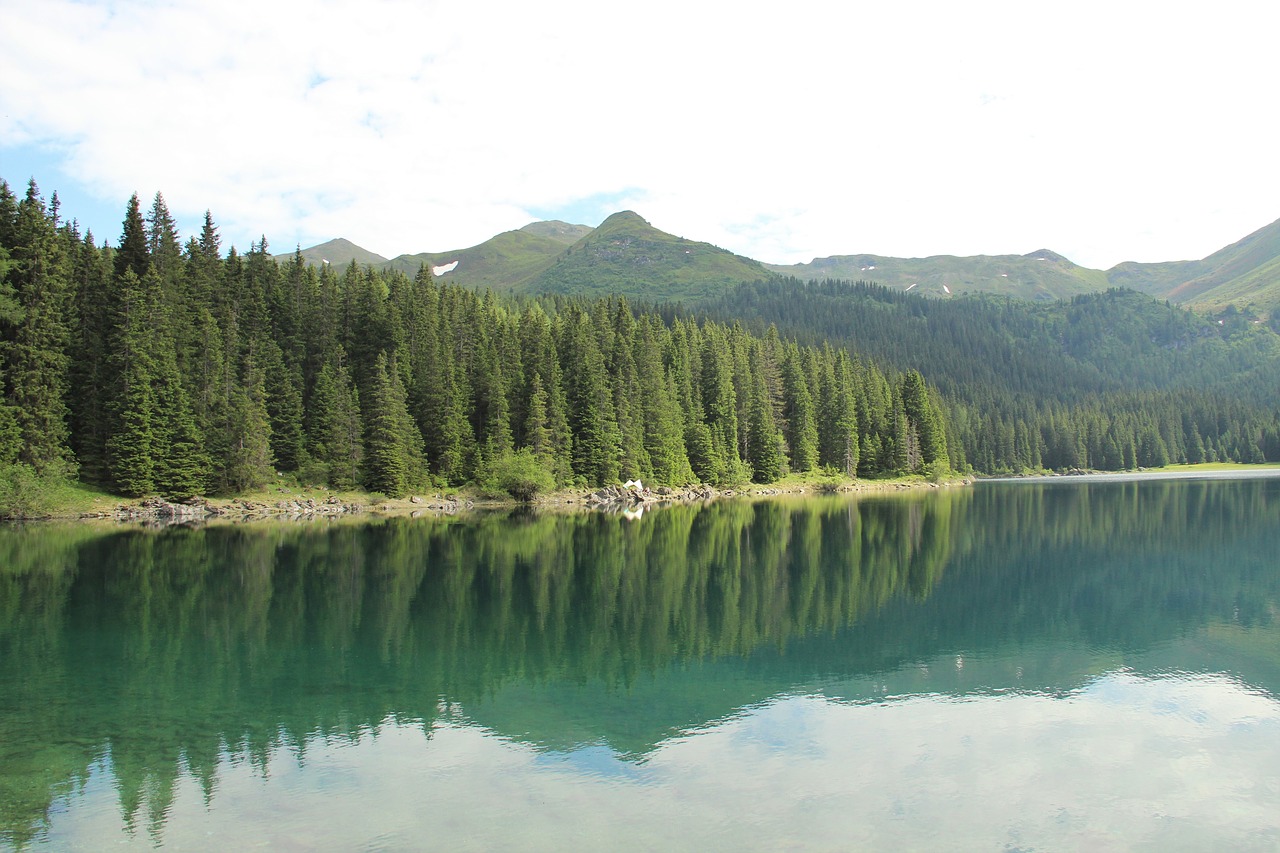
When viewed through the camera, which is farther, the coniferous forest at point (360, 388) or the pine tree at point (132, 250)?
the pine tree at point (132, 250)

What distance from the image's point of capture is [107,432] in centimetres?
6762

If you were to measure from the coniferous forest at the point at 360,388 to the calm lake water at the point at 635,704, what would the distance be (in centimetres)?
3194

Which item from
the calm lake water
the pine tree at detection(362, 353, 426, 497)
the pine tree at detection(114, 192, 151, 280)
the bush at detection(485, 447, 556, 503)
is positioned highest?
the pine tree at detection(114, 192, 151, 280)

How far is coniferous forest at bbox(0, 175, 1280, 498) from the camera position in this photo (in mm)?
66625

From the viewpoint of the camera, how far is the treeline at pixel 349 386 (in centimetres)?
6656

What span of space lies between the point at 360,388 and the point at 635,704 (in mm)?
79128

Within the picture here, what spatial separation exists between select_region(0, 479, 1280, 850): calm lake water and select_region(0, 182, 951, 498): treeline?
105ft

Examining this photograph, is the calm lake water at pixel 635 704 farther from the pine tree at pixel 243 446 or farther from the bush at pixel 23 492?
the pine tree at pixel 243 446

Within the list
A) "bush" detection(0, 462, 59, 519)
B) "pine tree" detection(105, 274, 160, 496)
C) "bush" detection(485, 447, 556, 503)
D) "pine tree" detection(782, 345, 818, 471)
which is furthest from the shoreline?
"pine tree" detection(782, 345, 818, 471)

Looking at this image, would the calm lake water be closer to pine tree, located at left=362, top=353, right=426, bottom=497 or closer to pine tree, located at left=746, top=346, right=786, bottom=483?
pine tree, located at left=362, top=353, right=426, bottom=497

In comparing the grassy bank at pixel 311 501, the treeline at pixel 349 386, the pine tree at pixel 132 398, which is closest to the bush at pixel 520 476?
the treeline at pixel 349 386

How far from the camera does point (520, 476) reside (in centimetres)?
8406

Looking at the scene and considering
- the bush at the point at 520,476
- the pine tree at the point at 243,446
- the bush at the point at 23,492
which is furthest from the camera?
the bush at the point at 520,476

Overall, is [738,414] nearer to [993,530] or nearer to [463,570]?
[993,530]
